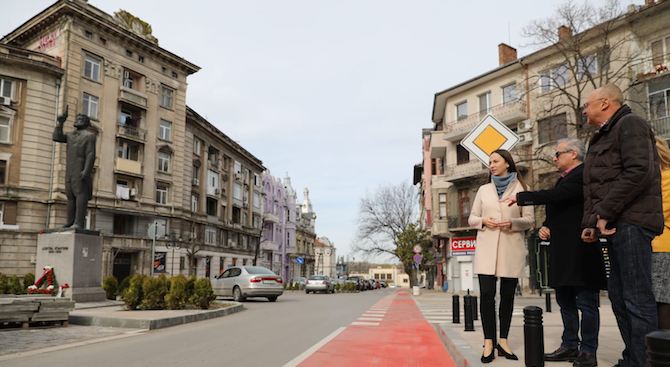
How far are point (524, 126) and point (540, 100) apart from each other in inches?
69.6

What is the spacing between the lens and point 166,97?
41.3m

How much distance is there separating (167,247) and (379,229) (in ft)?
81.4

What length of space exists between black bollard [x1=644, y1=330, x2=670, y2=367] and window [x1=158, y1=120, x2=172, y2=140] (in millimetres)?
41088

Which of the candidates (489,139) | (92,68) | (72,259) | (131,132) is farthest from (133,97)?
(489,139)

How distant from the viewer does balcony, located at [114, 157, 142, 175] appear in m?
36.0

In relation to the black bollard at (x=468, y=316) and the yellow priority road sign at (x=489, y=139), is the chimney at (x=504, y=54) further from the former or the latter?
the yellow priority road sign at (x=489, y=139)

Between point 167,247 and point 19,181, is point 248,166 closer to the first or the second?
point 167,247

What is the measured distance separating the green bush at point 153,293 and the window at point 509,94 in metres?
25.9

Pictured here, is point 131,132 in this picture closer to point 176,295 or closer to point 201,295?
point 201,295

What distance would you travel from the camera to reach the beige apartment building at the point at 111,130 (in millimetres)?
31250

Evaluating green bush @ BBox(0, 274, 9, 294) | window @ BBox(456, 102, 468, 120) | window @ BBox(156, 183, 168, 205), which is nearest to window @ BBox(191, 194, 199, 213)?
window @ BBox(156, 183, 168, 205)

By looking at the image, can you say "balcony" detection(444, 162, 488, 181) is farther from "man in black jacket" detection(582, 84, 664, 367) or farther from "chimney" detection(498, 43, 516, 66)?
"man in black jacket" detection(582, 84, 664, 367)

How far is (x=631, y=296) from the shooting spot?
3688 millimetres

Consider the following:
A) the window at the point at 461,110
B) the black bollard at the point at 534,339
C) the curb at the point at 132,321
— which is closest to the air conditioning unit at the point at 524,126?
the window at the point at 461,110
